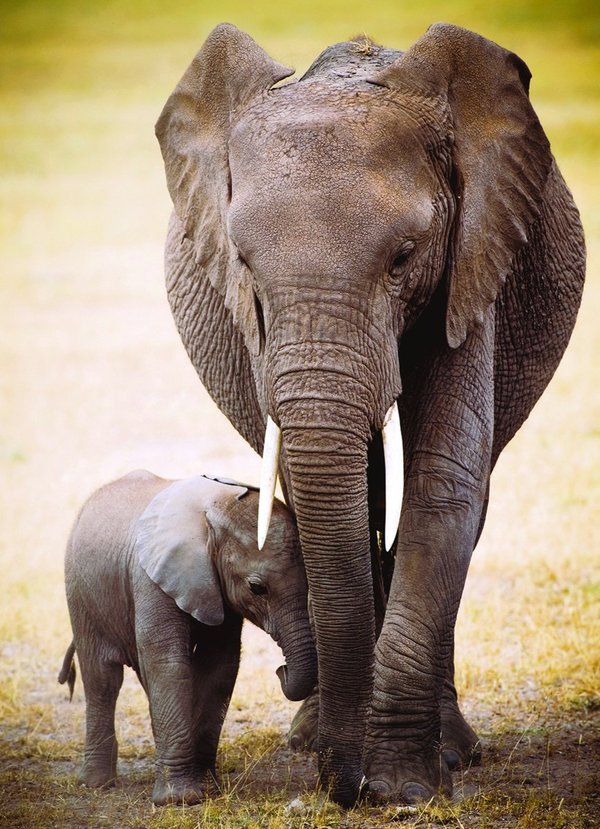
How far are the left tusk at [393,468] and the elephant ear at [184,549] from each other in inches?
33.0

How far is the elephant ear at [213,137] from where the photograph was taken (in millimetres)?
4957

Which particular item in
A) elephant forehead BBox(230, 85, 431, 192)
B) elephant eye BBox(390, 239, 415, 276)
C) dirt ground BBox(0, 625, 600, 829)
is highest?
elephant forehead BBox(230, 85, 431, 192)

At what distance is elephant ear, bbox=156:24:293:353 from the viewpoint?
4.96m

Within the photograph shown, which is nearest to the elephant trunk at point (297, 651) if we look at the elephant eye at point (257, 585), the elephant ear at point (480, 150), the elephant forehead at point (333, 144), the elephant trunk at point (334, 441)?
the elephant eye at point (257, 585)

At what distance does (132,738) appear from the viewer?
21.1ft

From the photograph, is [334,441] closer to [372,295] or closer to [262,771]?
[372,295]

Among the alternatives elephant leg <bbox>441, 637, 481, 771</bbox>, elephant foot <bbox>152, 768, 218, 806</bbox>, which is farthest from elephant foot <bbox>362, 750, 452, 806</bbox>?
elephant leg <bbox>441, 637, 481, 771</bbox>

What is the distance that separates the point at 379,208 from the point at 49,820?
2.38m

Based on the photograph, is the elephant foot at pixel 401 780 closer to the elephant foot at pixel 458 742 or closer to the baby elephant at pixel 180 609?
the baby elephant at pixel 180 609

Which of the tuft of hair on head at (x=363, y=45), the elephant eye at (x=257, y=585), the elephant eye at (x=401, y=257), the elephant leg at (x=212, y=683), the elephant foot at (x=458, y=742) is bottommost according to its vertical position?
the elephant foot at (x=458, y=742)

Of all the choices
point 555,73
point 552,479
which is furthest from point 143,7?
point 552,479

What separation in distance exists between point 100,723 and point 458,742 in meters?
1.46

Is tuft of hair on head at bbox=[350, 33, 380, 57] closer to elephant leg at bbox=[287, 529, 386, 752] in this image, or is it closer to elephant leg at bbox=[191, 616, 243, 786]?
elephant leg at bbox=[287, 529, 386, 752]

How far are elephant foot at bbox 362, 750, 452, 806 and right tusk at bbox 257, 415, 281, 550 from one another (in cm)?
102
